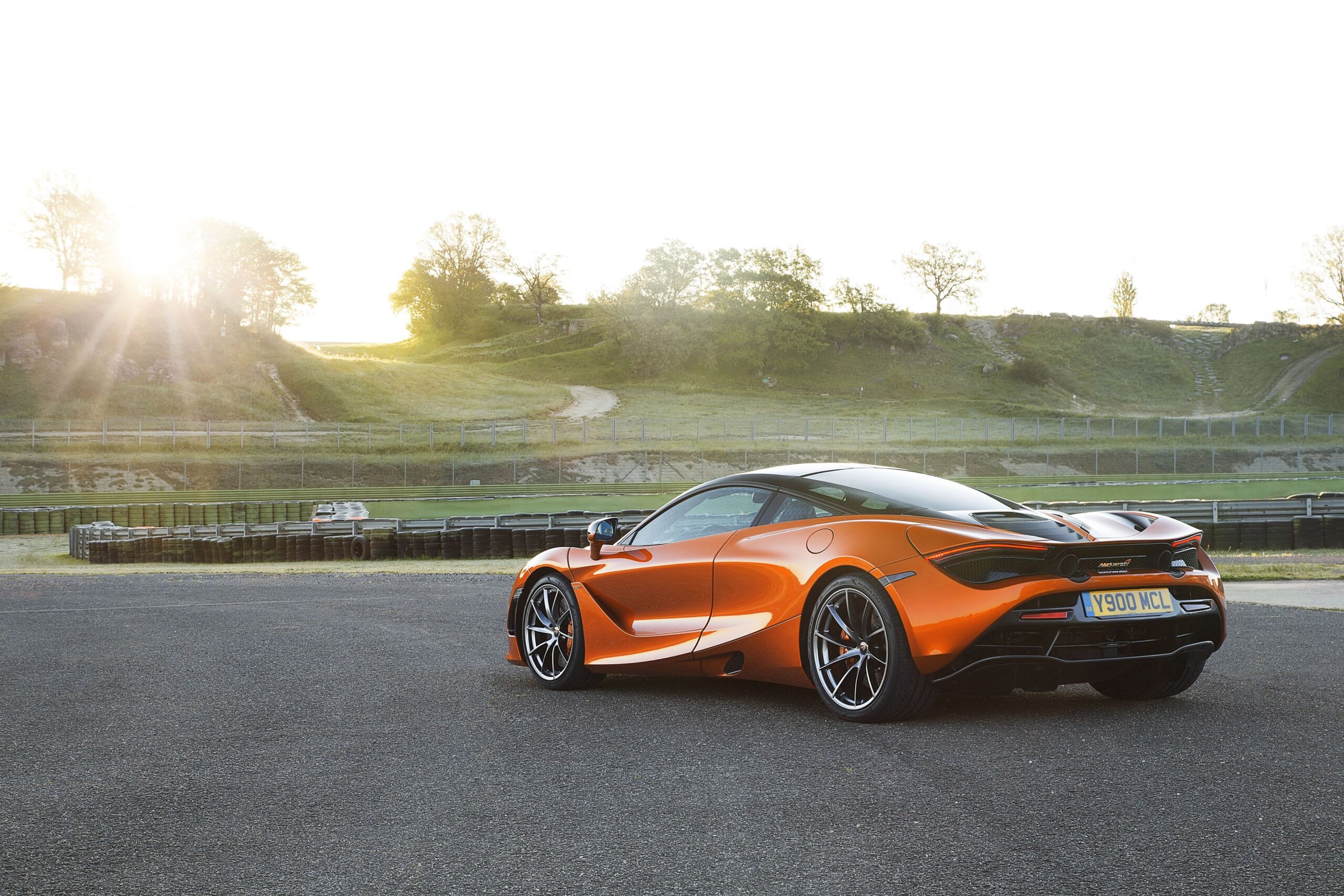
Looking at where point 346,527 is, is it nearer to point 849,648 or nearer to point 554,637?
point 554,637

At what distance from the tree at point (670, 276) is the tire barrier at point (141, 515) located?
236 ft

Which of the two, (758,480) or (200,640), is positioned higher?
(758,480)

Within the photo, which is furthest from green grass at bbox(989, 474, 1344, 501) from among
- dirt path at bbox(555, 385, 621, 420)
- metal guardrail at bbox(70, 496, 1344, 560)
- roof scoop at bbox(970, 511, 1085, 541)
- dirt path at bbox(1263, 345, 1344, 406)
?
dirt path at bbox(1263, 345, 1344, 406)

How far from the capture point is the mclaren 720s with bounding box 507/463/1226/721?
5.37m

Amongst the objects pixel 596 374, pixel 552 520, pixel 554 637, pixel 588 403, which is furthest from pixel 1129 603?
pixel 596 374

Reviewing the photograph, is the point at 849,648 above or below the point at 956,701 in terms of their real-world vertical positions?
above

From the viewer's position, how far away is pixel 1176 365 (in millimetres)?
117250

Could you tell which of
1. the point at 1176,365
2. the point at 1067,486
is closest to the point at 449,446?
the point at 1067,486

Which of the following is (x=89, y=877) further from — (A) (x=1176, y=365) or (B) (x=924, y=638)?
(A) (x=1176, y=365)

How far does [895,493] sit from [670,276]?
343ft

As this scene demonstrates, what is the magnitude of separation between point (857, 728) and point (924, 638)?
0.62 metres

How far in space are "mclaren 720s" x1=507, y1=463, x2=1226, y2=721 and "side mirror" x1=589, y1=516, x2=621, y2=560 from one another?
0.02m

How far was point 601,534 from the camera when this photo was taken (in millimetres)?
7035

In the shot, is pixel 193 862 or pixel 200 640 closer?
pixel 193 862
